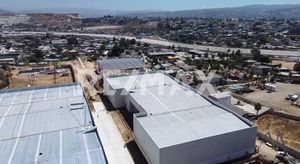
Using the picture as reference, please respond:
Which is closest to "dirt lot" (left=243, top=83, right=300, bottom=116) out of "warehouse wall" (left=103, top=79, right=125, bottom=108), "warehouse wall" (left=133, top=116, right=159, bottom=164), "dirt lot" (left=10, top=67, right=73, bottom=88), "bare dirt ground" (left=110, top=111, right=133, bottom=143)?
"warehouse wall" (left=103, top=79, right=125, bottom=108)

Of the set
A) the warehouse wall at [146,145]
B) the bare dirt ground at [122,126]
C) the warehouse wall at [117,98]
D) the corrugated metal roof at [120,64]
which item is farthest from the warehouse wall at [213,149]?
the corrugated metal roof at [120,64]

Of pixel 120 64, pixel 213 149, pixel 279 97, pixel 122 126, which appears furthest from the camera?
pixel 120 64

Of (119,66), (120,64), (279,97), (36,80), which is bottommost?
(279,97)

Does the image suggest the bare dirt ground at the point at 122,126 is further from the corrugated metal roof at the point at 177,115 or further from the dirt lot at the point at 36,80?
the dirt lot at the point at 36,80

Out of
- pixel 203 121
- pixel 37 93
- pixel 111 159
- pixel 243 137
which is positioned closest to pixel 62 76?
pixel 37 93

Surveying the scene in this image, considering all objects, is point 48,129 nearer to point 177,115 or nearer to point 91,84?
point 177,115

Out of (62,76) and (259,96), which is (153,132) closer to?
(259,96)

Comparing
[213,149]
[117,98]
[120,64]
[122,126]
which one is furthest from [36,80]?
[213,149]

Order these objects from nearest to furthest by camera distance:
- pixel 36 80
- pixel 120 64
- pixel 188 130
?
1. pixel 188 130
2. pixel 36 80
3. pixel 120 64
